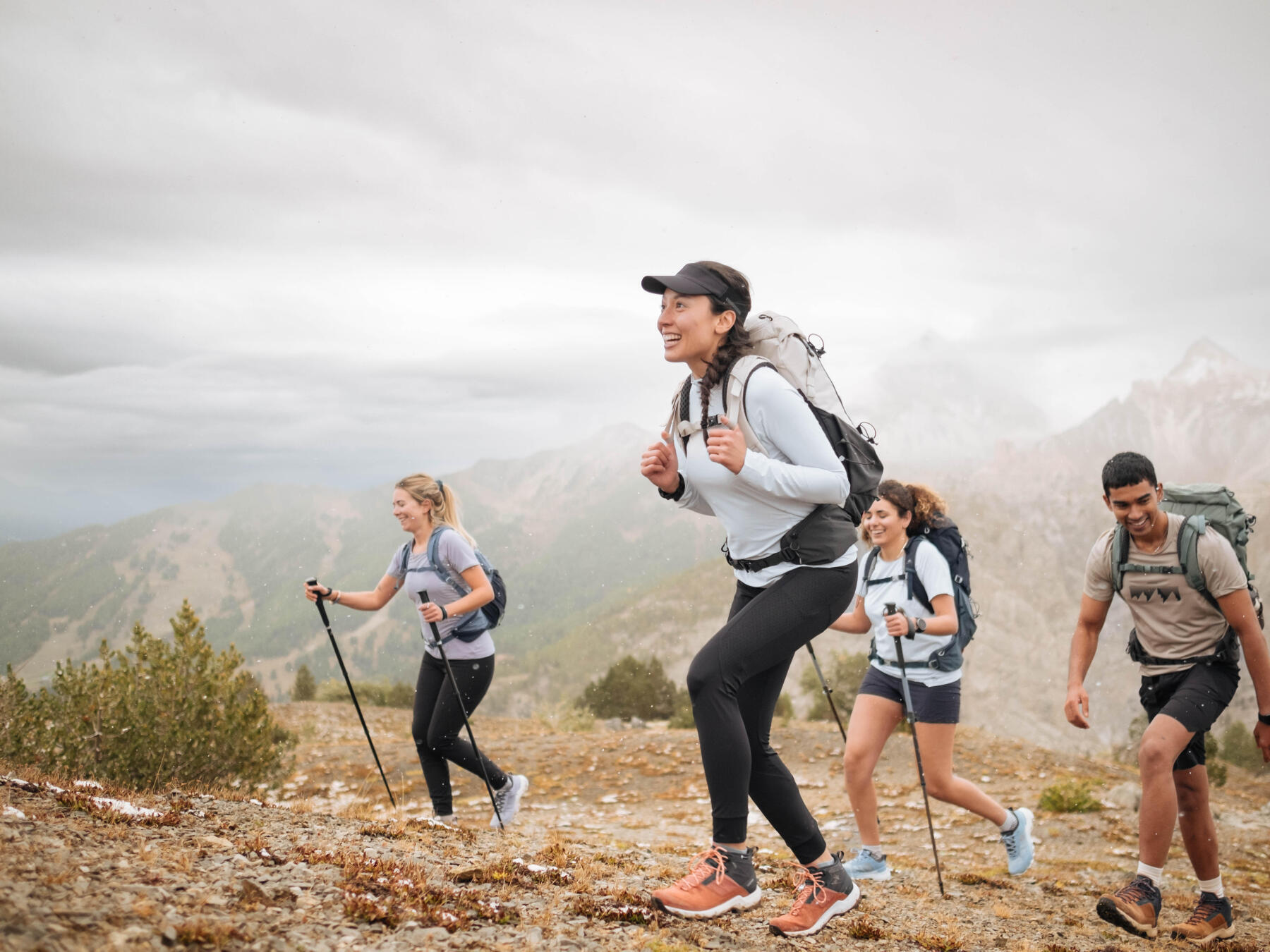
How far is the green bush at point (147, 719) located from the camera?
8.24m

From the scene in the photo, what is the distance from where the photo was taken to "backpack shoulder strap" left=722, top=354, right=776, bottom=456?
4137 mm

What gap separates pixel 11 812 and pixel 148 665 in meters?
5.38

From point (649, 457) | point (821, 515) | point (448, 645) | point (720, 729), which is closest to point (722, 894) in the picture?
point (720, 729)

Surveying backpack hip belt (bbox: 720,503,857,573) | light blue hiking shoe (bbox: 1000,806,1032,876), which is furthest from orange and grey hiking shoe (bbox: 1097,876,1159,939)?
backpack hip belt (bbox: 720,503,857,573)

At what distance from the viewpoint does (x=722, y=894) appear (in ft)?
13.5

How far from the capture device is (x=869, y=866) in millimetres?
6652

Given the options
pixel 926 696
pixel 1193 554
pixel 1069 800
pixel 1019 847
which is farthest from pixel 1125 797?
pixel 1193 554

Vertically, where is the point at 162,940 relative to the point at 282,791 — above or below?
above

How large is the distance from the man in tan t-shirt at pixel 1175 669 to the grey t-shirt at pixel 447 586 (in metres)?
4.71

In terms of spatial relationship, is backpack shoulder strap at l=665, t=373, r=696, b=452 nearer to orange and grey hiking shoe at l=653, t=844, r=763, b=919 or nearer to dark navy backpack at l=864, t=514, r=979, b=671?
orange and grey hiking shoe at l=653, t=844, r=763, b=919

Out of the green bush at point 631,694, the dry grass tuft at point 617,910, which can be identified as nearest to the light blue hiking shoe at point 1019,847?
the dry grass tuft at point 617,910

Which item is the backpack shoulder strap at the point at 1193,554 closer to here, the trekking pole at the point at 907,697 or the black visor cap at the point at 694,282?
the trekking pole at the point at 907,697

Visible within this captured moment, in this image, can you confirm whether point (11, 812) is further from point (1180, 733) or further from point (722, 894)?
point (1180, 733)

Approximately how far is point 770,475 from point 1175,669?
346 centimetres
